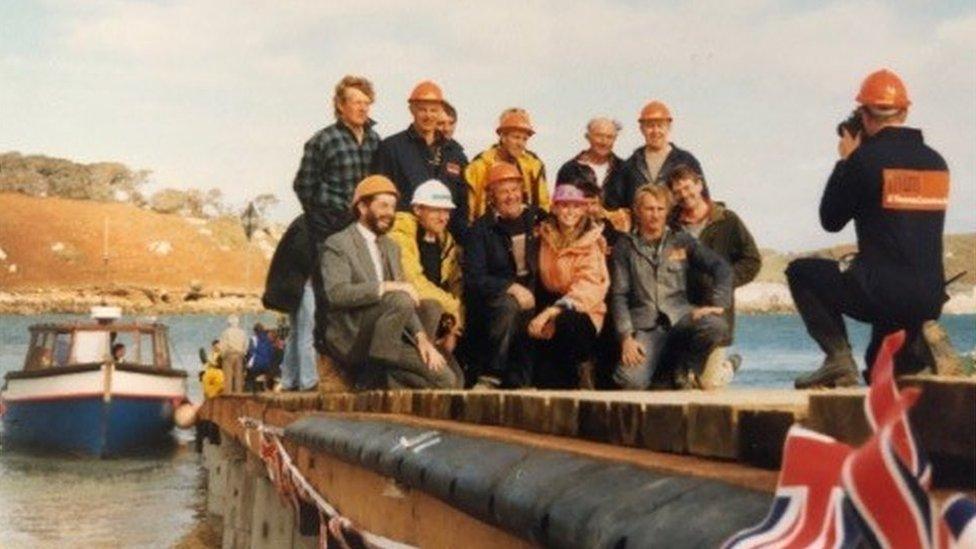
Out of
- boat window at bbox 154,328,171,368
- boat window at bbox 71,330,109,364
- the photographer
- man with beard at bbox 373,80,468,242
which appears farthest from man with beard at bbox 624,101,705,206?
boat window at bbox 154,328,171,368

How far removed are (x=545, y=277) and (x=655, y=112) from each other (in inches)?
63.0

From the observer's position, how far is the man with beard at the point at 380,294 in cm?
965

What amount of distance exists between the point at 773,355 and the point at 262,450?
117684 mm

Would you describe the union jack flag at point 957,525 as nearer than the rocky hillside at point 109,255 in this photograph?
Yes

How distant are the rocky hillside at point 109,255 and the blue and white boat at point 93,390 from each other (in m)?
150

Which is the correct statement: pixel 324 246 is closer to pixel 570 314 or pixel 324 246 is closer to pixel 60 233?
pixel 570 314

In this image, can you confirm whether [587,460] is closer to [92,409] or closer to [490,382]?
[490,382]

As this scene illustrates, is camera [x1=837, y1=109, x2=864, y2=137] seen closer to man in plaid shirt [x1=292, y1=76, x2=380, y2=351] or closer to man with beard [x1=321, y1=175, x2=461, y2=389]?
man with beard [x1=321, y1=175, x2=461, y2=389]

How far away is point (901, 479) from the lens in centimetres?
166

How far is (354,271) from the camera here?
977cm

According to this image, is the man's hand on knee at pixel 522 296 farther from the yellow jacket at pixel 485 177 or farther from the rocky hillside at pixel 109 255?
the rocky hillside at pixel 109 255

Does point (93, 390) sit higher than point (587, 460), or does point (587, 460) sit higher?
point (587, 460)

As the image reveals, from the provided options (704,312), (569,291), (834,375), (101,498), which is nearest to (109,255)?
(101,498)

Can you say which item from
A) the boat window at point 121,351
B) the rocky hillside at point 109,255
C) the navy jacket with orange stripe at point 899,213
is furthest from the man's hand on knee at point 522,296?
the rocky hillside at point 109,255
